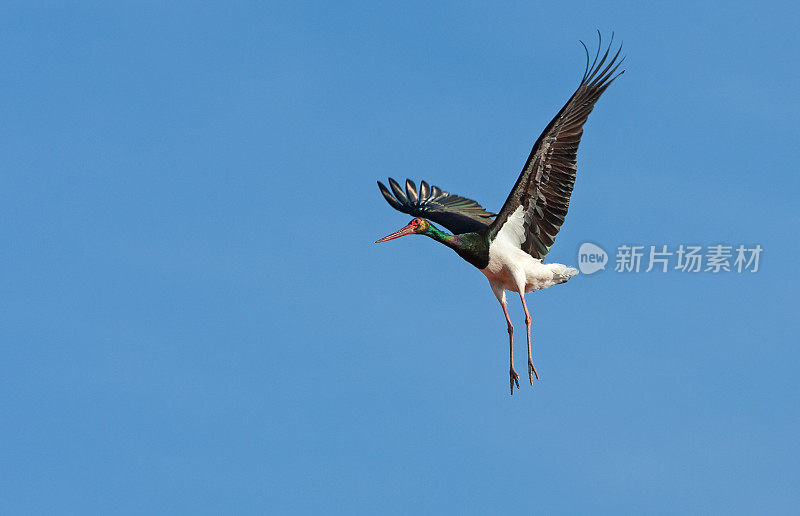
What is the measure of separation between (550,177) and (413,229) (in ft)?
9.98

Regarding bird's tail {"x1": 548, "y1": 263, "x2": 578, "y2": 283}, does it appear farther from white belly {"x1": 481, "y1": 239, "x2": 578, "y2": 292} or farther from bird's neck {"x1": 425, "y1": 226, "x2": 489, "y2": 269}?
bird's neck {"x1": 425, "y1": 226, "x2": 489, "y2": 269}

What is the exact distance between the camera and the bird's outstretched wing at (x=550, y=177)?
24828mm

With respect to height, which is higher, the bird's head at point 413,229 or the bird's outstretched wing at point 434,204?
the bird's outstretched wing at point 434,204

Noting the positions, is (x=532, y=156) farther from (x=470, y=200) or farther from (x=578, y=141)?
(x=470, y=200)

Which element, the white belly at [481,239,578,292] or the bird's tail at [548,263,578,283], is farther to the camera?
the bird's tail at [548,263,578,283]

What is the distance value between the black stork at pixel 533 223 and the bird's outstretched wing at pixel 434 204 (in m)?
1.77

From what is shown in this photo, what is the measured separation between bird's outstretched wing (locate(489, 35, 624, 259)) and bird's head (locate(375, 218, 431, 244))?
140 cm

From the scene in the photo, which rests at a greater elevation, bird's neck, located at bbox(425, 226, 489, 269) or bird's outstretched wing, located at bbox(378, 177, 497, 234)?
bird's outstretched wing, located at bbox(378, 177, 497, 234)

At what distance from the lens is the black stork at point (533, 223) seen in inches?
980

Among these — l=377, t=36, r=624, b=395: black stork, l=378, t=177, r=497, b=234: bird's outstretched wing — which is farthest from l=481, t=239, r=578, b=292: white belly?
l=378, t=177, r=497, b=234: bird's outstretched wing

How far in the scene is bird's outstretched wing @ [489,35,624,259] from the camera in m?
24.8

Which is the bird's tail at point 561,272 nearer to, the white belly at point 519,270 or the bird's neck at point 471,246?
the white belly at point 519,270

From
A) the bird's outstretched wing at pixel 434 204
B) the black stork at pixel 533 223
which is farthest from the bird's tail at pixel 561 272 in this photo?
the bird's outstretched wing at pixel 434 204

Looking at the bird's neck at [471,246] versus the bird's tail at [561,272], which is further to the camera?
the bird's tail at [561,272]
